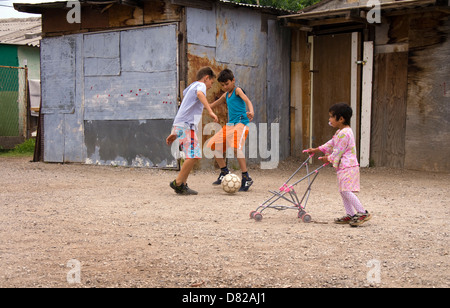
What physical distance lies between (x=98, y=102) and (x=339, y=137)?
22.4 ft

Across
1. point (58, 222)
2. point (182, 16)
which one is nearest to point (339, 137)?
point (58, 222)

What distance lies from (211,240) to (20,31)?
18.6 meters

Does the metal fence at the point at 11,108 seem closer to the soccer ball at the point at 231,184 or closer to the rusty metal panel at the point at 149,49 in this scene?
the rusty metal panel at the point at 149,49

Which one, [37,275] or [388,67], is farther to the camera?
[388,67]

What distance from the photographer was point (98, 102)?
10.8 m

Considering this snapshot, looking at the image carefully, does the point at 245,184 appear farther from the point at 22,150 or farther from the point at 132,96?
the point at 22,150

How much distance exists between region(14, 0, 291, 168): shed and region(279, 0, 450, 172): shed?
1.85 ft

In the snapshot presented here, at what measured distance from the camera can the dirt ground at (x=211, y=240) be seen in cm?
335

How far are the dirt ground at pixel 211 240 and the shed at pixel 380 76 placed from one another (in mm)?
2354

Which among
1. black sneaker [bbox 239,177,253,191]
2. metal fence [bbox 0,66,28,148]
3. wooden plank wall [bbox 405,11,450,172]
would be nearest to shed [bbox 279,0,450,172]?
wooden plank wall [bbox 405,11,450,172]

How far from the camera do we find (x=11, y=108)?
594 inches
